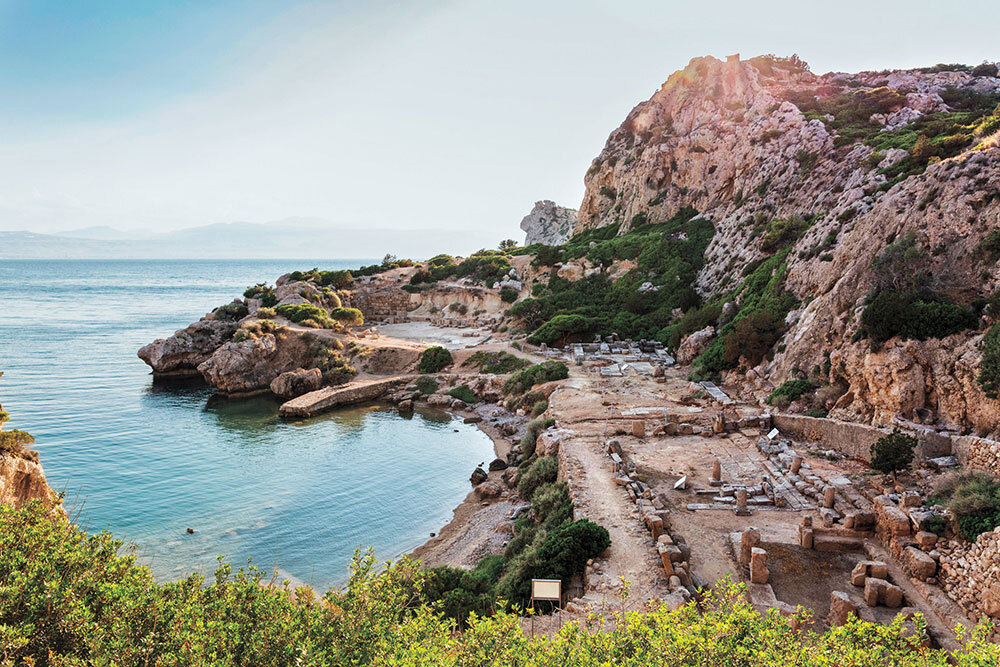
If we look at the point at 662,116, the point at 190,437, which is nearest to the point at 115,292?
the point at 190,437

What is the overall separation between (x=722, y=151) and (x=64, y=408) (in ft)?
180

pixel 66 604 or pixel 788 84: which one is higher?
pixel 788 84

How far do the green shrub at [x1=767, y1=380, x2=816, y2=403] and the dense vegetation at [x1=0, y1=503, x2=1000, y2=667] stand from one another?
15173 millimetres

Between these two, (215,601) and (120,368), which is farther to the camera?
(120,368)

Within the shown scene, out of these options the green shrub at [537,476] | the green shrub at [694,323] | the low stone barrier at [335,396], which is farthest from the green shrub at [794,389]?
the low stone barrier at [335,396]

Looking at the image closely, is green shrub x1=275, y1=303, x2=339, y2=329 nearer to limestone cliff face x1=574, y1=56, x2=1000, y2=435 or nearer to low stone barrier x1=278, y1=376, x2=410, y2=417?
low stone barrier x1=278, y1=376, x2=410, y2=417

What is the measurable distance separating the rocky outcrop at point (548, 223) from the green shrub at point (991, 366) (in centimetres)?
9944

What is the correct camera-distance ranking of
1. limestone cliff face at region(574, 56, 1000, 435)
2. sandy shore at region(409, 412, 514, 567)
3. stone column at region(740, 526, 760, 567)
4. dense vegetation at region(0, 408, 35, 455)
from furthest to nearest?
limestone cliff face at region(574, 56, 1000, 435), sandy shore at region(409, 412, 514, 567), dense vegetation at region(0, 408, 35, 455), stone column at region(740, 526, 760, 567)

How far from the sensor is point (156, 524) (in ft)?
66.9

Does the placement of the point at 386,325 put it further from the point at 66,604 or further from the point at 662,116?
the point at 66,604

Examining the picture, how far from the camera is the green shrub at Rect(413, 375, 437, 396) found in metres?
39.0

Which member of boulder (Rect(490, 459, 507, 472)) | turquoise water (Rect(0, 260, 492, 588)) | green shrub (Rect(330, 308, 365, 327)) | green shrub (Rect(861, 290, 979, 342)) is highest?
green shrub (Rect(861, 290, 979, 342))

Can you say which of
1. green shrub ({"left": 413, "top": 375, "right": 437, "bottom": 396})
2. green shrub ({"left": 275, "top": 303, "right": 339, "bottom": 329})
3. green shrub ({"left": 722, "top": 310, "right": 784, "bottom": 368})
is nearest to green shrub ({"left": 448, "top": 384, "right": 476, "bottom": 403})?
green shrub ({"left": 413, "top": 375, "right": 437, "bottom": 396})

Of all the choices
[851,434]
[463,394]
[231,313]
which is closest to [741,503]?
[851,434]
